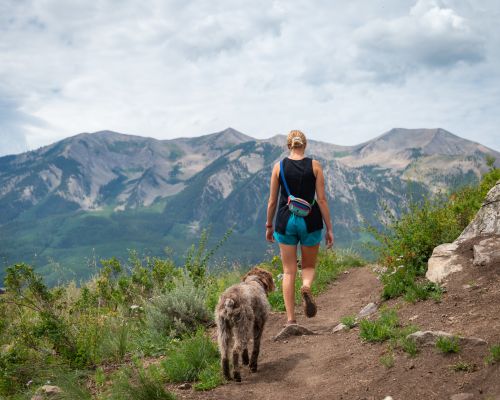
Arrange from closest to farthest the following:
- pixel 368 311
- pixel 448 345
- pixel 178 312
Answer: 1. pixel 448 345
2. pixel 368 311
3. pixel 178 312

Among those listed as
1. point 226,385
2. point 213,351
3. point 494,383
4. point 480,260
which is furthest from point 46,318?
point 480,260

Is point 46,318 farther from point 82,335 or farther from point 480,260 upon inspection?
point 480,260

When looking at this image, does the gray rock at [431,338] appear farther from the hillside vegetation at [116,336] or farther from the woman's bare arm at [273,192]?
the woman's bare arm at [273,192]

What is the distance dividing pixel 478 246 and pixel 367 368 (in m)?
3.37

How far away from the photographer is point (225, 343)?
5727 millimetres

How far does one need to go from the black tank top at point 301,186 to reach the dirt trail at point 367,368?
1.85 meters

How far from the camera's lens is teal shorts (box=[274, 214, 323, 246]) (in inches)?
281

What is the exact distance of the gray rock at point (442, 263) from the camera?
723 cm

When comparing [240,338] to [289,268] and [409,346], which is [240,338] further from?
[409,346]

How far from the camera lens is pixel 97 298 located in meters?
10.2

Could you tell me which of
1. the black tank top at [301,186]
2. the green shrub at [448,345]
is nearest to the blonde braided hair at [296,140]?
the black tank top at [301,186]

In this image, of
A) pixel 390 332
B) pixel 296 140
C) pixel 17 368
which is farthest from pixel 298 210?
pixel 17 368

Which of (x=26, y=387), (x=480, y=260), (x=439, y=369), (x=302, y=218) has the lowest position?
(x=26, y=387)

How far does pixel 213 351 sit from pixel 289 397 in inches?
65.8
